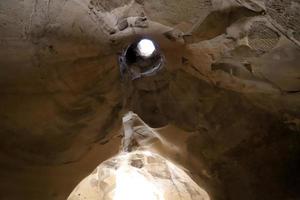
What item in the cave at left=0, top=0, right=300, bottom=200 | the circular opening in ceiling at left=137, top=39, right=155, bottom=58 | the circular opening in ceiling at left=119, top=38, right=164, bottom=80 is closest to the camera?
the cave at left=0, top=0, right=300, bottom=200

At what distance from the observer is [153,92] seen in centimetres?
206

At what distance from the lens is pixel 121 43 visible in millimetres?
1828

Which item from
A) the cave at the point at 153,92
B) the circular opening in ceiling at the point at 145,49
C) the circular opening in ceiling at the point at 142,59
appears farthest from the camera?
the circular opening in ceiling at the point at 145,49

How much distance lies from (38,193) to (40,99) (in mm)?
475

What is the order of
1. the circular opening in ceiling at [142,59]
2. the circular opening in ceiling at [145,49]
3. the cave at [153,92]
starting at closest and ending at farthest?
the cave at [153,92] < the circular opening in ceiling at [142,59] < the circular opening in ceiling at [145,49]

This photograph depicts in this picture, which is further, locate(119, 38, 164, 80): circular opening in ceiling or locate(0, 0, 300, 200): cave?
locate(119, 38, 164, 80): circular opening in ceiling

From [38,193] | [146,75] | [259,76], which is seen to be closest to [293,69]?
[259,76]

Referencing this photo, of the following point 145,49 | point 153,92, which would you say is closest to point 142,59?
point 145,49

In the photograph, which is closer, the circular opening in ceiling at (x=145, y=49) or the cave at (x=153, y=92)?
the cave at (x=153, y=92)

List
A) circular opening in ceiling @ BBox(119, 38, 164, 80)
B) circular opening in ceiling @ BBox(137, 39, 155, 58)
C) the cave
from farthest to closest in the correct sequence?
circular opening in ceiling @ BBox(137, 39, 155, 58) → circular opening in ceiling @ BBox(119, 38, 164, 80) → the cave

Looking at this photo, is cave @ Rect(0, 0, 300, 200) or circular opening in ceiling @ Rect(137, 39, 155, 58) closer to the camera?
cave @ Rect(0, 0, 300, 200)

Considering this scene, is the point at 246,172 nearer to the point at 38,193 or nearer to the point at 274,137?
the point at 274,137

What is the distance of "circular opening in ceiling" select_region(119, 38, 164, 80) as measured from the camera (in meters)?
2.08

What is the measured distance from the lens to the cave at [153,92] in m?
1.64
